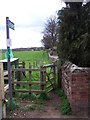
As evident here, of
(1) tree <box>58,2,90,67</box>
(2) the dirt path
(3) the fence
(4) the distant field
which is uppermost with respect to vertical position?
(1) tree <box>58,2,90,67</box>

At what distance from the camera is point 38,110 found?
7.86m

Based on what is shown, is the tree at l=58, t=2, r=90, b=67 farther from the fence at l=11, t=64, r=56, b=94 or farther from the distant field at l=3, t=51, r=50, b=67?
the distant field at l=3, t=51, r=50, b=67

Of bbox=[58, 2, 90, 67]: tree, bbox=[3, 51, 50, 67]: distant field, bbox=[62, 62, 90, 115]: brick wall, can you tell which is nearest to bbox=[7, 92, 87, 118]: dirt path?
bbox=[62, 62, 90, 115]: brick wall

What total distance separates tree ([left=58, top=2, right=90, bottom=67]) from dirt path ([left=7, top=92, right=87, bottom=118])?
1.52 metres

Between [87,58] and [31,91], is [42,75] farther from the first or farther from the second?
[87,58]

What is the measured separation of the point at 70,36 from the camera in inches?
374

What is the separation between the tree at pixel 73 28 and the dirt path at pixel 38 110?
5.00 feet

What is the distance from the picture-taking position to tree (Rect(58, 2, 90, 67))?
30.0ft

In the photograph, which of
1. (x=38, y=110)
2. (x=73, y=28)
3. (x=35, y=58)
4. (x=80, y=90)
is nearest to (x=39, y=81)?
(x=73, y=28)

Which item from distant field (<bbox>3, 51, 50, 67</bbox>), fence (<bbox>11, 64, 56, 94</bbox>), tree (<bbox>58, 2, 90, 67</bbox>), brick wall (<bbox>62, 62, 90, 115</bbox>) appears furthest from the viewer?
distant field (<bbox>3, 51, 50, 67</bbox>)

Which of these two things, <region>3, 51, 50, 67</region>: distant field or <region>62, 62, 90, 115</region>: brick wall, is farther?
<region>3, 51, 50, 67</region>: distant field

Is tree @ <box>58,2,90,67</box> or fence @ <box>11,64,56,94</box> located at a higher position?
tree @ <box>58,2,90,67</box>

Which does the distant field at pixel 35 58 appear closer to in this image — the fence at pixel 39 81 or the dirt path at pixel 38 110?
the fence at pixel 39 81

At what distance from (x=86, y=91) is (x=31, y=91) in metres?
3.10
